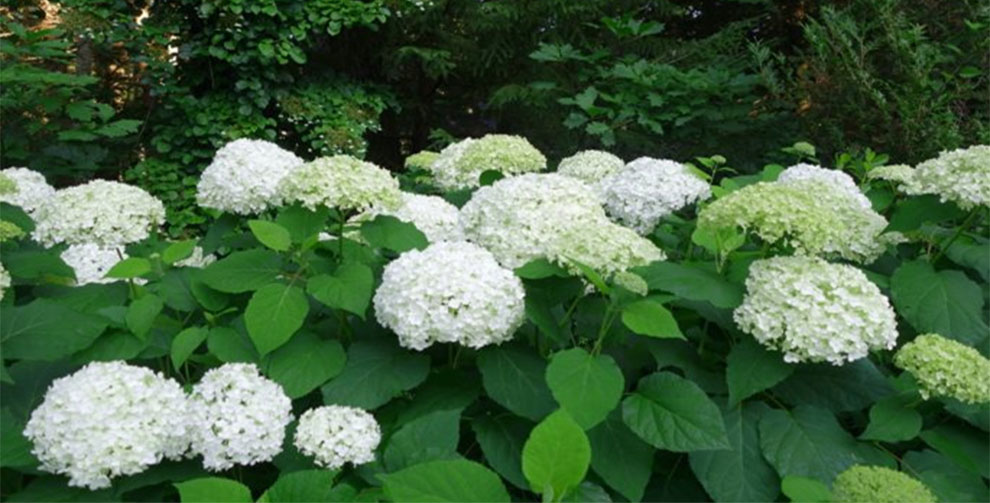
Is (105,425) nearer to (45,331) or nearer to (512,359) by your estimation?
(45,331)

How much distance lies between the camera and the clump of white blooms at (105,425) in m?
1.30

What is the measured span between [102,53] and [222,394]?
255 inches

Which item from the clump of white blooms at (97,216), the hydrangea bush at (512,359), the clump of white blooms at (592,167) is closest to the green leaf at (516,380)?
the hydrangea bush at (512,359)

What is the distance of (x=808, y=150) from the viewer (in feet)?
8.72

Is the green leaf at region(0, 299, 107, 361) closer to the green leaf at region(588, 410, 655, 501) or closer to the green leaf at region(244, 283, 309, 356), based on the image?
the green leaf at region(244, 283, 309, 356)

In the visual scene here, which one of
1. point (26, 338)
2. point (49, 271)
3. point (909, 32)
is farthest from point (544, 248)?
point (909, 32)

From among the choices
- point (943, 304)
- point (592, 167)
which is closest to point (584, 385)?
point (943, 304)

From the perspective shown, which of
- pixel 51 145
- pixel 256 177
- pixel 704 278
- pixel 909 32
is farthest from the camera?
pixel 51 145

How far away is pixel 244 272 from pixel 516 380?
61 cm

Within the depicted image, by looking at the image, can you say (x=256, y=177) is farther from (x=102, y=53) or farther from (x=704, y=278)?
(x=102, y=53)

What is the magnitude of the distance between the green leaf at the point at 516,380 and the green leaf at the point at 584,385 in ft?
0.30

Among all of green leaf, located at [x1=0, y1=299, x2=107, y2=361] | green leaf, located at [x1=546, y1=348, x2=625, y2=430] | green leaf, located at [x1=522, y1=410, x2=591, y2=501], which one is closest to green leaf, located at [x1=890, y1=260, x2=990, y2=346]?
green leaf, located at [x1=546, y1=348, x2=625, y2=430]

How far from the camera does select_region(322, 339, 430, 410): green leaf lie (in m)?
1.50

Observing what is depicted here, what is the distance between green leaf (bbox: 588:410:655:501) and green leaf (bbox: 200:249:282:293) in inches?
28.0
